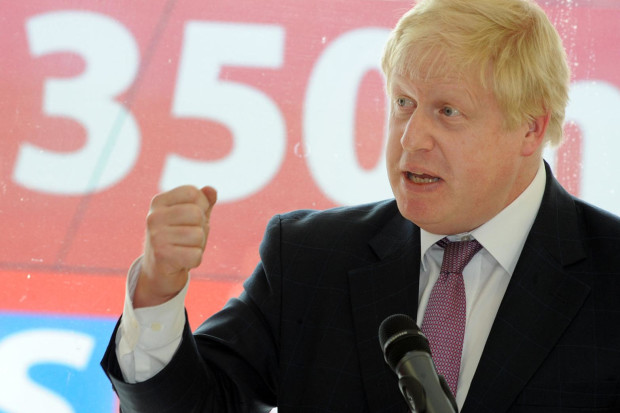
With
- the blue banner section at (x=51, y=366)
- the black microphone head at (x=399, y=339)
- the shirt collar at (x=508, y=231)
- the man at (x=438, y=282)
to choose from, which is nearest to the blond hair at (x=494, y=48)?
the man at (x=438, y=282)

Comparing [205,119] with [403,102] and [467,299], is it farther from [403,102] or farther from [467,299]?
[467,299]

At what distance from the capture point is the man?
4.40ft

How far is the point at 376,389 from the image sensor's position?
4.63 feet

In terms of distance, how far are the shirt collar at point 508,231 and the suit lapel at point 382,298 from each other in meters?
0.04

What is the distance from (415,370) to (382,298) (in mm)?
644

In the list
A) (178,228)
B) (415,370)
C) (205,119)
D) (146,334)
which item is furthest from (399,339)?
(205,119)

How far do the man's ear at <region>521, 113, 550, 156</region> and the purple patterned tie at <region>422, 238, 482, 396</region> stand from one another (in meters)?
0.19

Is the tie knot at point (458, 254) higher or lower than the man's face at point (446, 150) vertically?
lower

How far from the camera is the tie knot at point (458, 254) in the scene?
4.86 ft

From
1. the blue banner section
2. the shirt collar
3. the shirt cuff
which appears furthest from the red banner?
the shirt cuff

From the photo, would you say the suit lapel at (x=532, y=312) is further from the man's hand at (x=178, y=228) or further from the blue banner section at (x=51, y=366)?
the blue banner section at (x=51, y=366)

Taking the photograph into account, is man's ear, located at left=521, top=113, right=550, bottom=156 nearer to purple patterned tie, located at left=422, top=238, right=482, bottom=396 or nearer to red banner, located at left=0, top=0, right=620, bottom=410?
purple patterned tie, located at left=422, top=238, right=482, bottom=396

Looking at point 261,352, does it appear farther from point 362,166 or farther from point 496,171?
point 362,166

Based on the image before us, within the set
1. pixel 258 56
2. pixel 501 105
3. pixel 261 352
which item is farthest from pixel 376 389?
pixel 258 56
